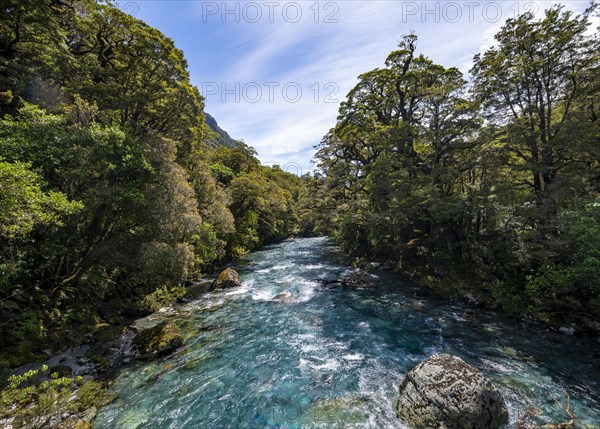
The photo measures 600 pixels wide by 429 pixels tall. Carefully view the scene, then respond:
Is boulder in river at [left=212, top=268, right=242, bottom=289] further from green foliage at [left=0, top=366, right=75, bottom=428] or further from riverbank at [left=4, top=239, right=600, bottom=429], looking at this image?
green foliage at [left=0, top=366, right=75, bottom=428]

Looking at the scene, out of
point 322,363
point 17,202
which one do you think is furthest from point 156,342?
point 17,202

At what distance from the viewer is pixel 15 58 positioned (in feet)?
34.4

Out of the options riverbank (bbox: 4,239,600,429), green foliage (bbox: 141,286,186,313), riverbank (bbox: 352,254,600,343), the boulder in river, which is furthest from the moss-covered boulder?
riverbank (bbox: 352,254,600,343)

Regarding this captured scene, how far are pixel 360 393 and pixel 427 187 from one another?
1276 centimetres

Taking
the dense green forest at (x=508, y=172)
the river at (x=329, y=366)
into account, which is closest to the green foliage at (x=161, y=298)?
the river at (x=329, y=366)

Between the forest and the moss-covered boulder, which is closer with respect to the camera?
the forest

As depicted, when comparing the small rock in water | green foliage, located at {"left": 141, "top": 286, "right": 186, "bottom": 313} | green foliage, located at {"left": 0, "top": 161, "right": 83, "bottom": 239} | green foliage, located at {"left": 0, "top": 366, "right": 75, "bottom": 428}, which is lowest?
the small rock in water

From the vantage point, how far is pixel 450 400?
603cm

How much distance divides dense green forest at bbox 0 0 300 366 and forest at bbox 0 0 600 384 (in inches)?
2.6

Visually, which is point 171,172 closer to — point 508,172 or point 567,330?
point 567,330

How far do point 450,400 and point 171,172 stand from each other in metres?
13.5

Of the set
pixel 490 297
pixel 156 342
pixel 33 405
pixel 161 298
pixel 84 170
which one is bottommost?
pixel 490 297

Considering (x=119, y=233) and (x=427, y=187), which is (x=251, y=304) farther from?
(x=427, y=187)

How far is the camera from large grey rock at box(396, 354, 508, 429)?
5785 millimetres
